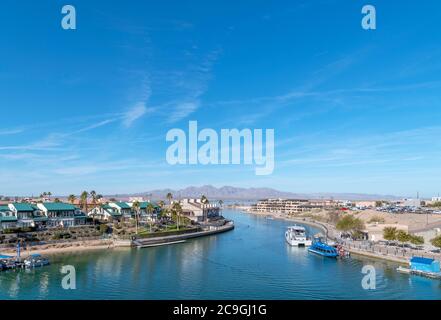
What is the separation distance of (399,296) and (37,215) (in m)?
49.7

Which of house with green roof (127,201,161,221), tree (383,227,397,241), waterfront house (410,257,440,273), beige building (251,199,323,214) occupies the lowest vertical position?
beige building (251,199,323,214)

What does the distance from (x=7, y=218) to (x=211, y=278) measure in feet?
112

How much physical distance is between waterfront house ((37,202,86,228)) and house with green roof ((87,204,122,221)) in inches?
300

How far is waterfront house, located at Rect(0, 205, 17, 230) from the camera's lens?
163ft

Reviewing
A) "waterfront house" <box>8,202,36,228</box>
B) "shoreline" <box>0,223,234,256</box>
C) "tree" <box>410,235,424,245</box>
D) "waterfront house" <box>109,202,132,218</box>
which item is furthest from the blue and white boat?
"waterfront house" <box>8,202,36,228</box>

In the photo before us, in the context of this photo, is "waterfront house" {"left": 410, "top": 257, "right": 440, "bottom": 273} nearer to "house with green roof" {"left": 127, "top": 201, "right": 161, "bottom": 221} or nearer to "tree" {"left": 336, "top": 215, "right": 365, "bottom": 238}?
"tree" {"left": 336, "top": 215, "right": 365, "bottom": 238}

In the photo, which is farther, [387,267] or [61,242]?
[61,242]

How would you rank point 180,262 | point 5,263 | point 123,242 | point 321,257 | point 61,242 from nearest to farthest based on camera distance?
point 5,263 → point 180,262 → point 321,257 → point 61,242 → point 123,242

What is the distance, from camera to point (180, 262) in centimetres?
4103

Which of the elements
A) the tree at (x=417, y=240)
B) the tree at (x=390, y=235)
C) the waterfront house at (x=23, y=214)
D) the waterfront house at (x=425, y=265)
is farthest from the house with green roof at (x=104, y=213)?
the waterfront house at (x=425, y=265)
